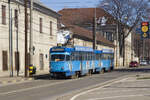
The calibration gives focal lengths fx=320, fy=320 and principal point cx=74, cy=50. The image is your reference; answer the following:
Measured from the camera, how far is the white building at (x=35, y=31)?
33.3 meters

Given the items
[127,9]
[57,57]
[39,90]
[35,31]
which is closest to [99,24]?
[127,9]

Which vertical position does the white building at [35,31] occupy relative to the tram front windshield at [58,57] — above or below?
above

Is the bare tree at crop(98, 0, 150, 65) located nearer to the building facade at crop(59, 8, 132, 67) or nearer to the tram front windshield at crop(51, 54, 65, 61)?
the building facade at crop(59, 8, 132, 67)

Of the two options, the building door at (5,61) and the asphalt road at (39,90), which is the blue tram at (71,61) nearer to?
the asphalt road at (39,90)

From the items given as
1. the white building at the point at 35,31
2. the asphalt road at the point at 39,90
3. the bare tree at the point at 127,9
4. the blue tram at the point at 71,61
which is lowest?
the asphalt road at the point at 39,90

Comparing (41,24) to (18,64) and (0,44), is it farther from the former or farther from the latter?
(0,44)

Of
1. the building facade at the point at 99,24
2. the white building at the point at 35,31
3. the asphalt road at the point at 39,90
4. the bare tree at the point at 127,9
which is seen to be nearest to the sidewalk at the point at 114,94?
the asphalt road at the point at 39,90

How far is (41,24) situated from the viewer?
43.0 metres

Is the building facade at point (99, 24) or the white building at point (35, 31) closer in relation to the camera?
the white building at point (35, 31)

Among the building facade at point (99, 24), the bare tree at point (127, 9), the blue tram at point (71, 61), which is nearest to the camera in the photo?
the blue tram at point (71, 61)

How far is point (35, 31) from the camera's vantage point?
4112 centimetres

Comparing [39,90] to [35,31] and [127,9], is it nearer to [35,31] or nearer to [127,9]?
[35,31]

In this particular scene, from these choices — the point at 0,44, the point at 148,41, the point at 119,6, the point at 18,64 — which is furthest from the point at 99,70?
the point at 148,41

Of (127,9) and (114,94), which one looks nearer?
(114,94)
